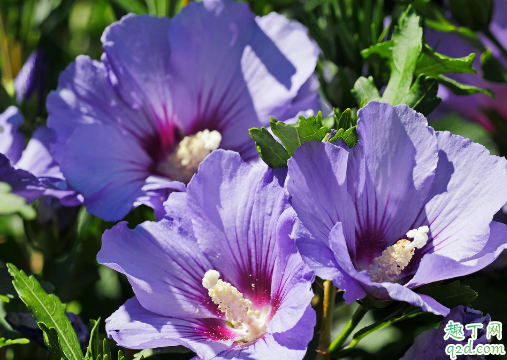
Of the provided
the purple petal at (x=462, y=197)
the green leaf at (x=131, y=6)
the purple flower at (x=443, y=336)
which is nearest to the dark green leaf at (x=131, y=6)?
the green leaf at (x=131, y=6)

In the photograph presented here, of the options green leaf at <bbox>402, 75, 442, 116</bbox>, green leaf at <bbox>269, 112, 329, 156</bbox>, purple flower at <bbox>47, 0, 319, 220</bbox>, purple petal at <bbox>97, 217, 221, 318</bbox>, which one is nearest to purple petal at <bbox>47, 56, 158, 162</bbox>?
purple flower at <bbox>47, 0, 319, 220</bbox>

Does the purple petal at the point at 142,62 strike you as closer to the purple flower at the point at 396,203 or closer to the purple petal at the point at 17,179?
the purple petal at the point at 17,179

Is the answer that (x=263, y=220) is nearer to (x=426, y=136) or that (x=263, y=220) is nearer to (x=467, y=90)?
(x=426, y=136)

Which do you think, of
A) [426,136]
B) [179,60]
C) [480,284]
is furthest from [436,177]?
[179,60]

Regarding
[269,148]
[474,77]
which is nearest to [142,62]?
[269,148]

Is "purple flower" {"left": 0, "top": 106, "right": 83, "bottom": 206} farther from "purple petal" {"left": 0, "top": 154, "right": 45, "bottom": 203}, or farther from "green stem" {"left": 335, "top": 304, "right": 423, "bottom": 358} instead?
"green stem" {"left": 335, "top": 304, "right": 423, "bottom": 358}

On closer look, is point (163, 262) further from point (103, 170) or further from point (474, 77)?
point (474, 77)
